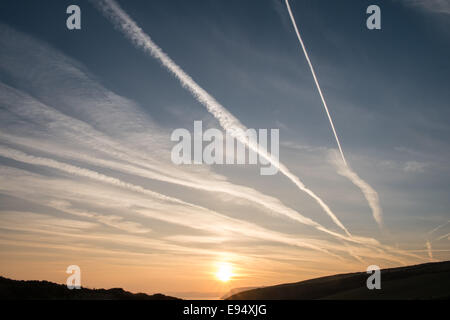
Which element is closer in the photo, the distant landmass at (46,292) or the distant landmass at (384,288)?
the distant landmass at (46,292)

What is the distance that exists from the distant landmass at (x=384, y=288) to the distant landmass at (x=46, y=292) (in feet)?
127

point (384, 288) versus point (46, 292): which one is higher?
point (46, 292)

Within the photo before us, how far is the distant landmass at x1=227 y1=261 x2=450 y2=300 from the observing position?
5133cm

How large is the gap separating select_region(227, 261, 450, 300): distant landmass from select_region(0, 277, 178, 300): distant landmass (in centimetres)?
3857

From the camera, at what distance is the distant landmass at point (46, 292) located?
157 ft

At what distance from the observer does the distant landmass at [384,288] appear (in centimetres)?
5133

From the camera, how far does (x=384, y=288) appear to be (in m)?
61.3

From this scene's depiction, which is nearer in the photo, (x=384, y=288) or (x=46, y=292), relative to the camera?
(x=46, y=292)

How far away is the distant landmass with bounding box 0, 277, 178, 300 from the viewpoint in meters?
47.8

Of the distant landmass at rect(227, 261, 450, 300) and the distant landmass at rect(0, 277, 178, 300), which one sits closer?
the distant landmass at rect(0, 277, 178, 300)

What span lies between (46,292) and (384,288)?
57.7 m
